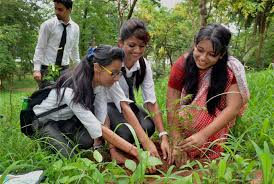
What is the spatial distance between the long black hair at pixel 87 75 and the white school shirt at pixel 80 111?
0.04 m

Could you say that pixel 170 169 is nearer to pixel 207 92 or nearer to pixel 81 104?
pixel 81 104

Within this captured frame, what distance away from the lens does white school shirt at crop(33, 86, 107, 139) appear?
2.47 meters

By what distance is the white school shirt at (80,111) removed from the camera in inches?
97.3

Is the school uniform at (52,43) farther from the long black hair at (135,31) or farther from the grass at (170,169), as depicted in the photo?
the long black hair at (135,31)

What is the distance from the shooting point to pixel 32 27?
933 inches

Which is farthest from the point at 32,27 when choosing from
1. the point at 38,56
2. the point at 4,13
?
the point at 38,56

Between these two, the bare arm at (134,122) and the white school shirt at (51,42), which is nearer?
the bare arm at (134,122)

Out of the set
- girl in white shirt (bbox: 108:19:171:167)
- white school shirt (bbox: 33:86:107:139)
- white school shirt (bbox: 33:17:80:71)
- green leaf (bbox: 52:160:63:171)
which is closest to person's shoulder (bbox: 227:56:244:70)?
girl in white shirt (bbox: 108:19:171:167)

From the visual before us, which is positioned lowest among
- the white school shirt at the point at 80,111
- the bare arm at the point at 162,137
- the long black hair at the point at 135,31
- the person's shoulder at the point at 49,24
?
the bare arm at the point at 162,137

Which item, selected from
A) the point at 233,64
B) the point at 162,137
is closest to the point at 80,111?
the point at 162,137

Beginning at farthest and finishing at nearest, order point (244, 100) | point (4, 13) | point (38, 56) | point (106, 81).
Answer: point (4, 13), point (38, 56), point (244, 100), point (106, 81)

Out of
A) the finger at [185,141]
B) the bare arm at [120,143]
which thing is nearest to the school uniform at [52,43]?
the bare arm at [120,143]

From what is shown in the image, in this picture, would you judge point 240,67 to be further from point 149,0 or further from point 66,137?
point 149,0

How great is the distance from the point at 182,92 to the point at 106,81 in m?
0.78
